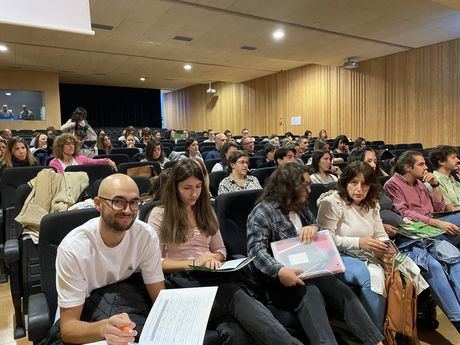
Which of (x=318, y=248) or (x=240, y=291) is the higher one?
(x=318, y=248)

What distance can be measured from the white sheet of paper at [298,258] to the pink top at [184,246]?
1.23 feet

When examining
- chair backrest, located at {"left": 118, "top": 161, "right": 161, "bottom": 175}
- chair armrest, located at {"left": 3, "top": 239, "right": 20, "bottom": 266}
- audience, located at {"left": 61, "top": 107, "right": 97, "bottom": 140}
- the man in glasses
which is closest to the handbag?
the man in glasses

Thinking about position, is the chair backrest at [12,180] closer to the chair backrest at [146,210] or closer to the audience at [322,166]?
the chair backrest at [146,210]

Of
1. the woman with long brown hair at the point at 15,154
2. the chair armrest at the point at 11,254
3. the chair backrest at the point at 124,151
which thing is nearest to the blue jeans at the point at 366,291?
the chair armrest at the point at 11,254

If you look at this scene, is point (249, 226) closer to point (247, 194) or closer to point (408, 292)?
point (247, 194)

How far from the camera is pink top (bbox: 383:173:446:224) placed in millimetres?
2883

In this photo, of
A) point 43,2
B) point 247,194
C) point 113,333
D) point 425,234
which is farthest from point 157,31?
point 113,333

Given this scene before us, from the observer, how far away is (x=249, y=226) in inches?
81.3

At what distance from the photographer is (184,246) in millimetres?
1948

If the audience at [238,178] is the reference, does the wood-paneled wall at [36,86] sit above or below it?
above

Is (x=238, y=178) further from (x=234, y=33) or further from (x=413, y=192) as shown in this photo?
(x=234, y=33)

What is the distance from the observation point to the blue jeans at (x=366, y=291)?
6.33 feet

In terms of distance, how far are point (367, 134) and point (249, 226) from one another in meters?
10.2

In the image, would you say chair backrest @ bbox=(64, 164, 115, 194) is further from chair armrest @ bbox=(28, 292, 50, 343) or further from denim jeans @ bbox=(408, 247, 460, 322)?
denim jeans @ bbox=(408, 247, 460, 322)
